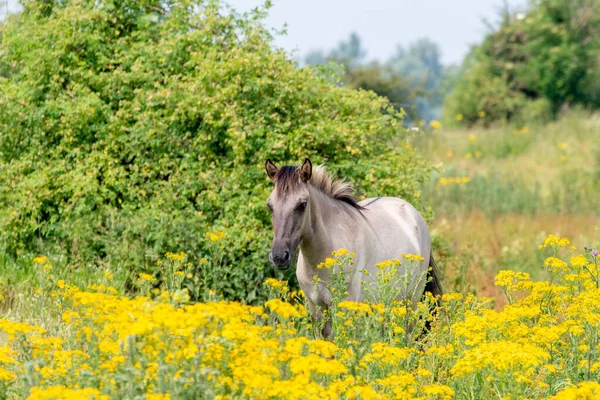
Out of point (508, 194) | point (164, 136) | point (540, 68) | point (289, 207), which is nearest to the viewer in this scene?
point (289, 207)

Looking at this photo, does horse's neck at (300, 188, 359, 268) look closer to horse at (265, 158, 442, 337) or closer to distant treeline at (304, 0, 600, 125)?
horse at (265, 158, 442, 337)

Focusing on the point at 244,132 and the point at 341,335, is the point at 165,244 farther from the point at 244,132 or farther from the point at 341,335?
the point at 341,335

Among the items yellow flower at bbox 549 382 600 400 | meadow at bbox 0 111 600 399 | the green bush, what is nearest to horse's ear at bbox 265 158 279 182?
meadow at bbox 0 111 600 399

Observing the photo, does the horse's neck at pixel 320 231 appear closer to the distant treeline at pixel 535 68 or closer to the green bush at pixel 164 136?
the green bush at pixel 164 136

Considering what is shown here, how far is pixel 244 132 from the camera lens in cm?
813

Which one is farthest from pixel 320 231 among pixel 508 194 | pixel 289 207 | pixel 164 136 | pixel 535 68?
pixel 535 68

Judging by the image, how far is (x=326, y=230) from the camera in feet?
21.1

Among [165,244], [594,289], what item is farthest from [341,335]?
[165,244]

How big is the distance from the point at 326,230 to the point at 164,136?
286 centimetres

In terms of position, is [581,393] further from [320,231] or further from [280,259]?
[320,231]

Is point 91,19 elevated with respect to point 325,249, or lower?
elevated

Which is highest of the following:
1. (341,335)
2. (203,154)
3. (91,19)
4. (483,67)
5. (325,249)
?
(483,67)

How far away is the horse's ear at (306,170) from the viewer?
244 inches

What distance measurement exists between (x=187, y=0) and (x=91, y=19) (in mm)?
1082
